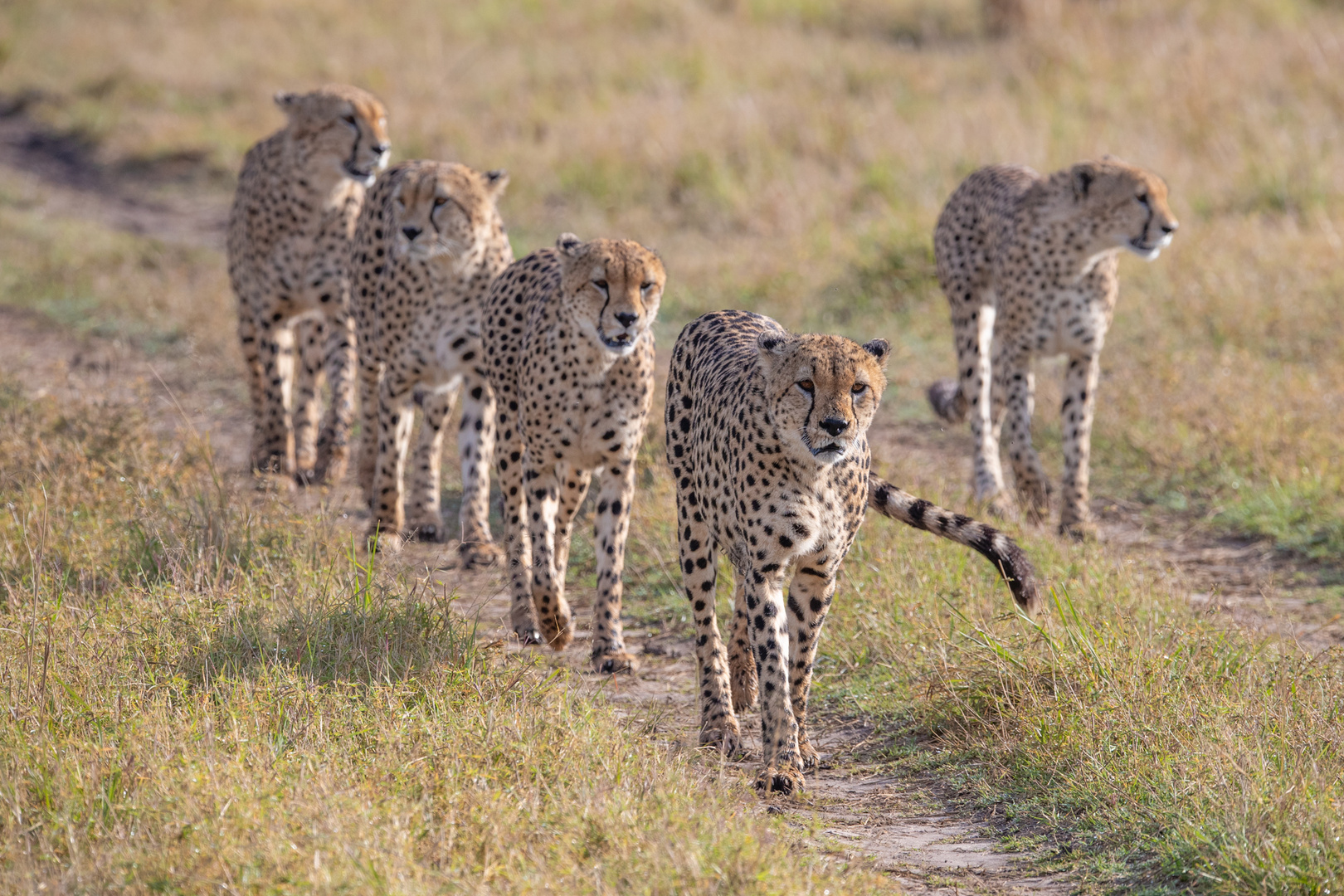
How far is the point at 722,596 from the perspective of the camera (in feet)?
16.1

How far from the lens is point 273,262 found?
253 inches

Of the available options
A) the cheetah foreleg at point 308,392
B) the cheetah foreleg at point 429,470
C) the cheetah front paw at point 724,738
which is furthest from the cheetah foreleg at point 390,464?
the cheetah front paw at point 724,738

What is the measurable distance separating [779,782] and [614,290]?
1.50 meters

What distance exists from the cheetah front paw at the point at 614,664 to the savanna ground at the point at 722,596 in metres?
0.15

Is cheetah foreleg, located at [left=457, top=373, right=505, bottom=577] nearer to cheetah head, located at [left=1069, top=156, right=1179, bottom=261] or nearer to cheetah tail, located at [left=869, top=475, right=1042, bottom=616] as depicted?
cheetah tail, located at [left=869, top=475, right=1042, bottom=616]

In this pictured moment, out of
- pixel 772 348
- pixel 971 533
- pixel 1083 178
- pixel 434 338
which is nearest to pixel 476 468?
pixel 434 338

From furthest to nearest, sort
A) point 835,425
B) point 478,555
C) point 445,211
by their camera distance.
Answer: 1. point 478,555
2. point 445,211
3. point 835,425

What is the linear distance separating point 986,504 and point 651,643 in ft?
5.56

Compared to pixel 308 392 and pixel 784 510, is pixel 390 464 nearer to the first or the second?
pixel 308 392

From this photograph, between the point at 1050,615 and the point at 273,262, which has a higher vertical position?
the point at 273,262

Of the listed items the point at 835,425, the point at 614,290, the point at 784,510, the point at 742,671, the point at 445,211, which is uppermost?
the point at 445,211

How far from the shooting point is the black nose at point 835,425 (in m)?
3.46

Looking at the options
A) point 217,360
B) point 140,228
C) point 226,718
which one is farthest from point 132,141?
point 226,718

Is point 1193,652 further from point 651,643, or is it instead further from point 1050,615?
point 651,643
